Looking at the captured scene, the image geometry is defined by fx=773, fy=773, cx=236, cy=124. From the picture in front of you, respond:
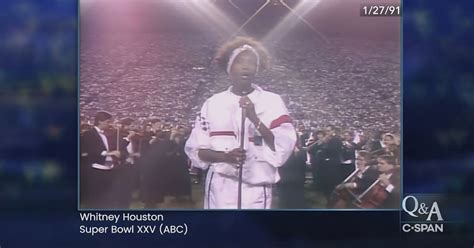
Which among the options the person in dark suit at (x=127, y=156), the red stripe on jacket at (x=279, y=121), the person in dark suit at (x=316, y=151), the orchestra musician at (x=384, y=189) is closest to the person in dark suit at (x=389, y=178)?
the orchestra musician at (x=384, y=189)

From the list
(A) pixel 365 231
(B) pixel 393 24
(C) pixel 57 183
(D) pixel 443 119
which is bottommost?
(A) pixel 365 231

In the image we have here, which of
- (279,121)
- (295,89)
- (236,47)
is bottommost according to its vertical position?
(279,121)

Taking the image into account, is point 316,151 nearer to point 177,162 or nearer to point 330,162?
point 330,162

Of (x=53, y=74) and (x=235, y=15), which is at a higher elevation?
(x=235, y=15)

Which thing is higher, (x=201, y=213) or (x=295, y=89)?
(x=295, y=89)

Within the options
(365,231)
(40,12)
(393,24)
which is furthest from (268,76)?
(40,12)

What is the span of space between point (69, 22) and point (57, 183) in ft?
2.31

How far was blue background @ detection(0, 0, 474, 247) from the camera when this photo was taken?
3.36 m

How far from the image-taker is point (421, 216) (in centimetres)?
343

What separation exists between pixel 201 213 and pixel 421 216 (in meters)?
0.98

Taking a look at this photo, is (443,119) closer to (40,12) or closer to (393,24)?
(393,24)

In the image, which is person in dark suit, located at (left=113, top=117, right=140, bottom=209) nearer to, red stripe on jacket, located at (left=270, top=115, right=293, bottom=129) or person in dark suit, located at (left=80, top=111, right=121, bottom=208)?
person in dark suit, located at (left=80, top=111, right=121, bottom=208)

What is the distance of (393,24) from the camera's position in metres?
3.38

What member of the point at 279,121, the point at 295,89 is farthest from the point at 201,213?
the point at 295,89
